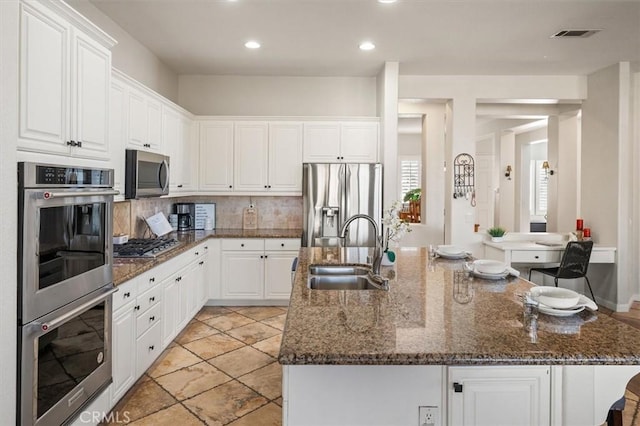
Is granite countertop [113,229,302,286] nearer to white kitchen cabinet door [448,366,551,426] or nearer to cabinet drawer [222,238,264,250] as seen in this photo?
cabinet drawer [222,238,264,250]

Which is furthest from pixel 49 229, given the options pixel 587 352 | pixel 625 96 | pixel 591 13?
pixel 625 96

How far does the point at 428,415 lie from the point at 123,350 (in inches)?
75.6

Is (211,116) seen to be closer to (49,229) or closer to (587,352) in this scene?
(49,229)

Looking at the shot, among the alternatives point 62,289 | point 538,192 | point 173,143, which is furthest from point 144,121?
point 538,192

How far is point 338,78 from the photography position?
5.15 metres

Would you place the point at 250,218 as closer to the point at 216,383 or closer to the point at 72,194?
the point at 216,383

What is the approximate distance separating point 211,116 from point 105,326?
10.4ft

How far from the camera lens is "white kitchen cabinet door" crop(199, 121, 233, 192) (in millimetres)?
4816

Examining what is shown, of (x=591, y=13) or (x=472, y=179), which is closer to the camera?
(x=591, y=13)

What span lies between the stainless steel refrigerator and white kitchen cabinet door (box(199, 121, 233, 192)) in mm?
963

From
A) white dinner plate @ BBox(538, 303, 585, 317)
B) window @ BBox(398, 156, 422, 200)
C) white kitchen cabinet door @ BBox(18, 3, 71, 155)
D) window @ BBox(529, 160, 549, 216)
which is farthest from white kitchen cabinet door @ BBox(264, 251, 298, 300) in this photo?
window @ BBox(529, 160, 549, 216)

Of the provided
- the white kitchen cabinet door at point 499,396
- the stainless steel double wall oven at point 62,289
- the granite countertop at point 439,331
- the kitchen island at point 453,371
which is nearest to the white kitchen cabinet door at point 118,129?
the stainless steel double wall oven at point 62,289

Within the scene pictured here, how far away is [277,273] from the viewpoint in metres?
Answer: 4.62

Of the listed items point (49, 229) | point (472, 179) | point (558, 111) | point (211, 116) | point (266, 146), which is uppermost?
point (558, 111)
